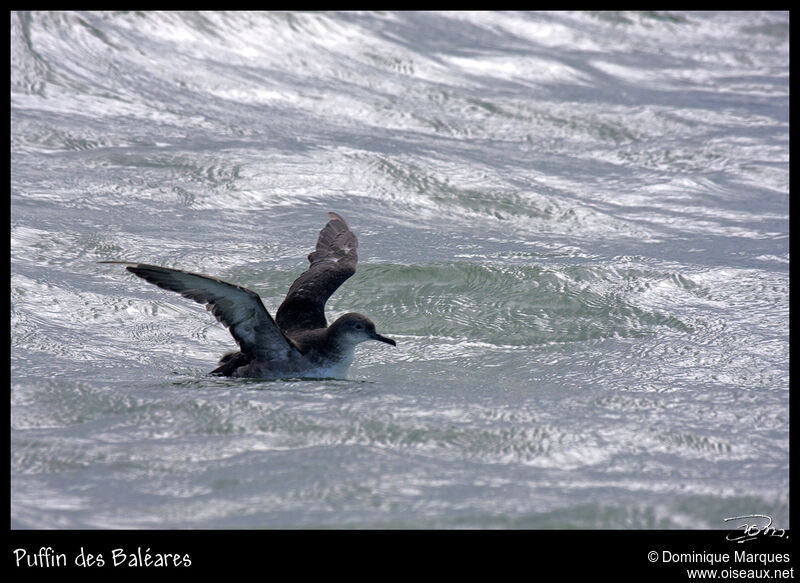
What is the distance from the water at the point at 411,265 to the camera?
16.6 feet

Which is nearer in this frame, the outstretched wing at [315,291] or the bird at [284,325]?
the bird at [284,325]

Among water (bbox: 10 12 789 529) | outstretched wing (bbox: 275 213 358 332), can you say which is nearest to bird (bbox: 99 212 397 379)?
outstretched wing (bbox: 275 213 358 332)

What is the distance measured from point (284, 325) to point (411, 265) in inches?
75.2

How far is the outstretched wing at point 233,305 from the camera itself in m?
5.95

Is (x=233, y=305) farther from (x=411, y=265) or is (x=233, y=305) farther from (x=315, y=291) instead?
(x=411, y=265)

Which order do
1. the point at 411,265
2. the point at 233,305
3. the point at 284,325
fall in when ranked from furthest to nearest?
the point at 411,265
the point at 284,325
the point at 233,305

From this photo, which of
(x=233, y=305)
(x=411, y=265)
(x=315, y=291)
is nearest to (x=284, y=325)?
(x=315, y=291)

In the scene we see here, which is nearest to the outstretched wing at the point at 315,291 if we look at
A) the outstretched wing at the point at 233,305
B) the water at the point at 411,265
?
the water at the point at 411,265

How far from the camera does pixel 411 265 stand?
9.05m

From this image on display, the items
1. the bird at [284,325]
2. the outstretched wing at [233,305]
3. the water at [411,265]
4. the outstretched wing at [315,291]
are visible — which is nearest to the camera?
the water at [411,265]

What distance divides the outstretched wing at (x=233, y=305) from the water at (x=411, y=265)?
0.30 metres

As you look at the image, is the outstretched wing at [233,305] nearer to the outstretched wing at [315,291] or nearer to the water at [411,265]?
the water at [411,265]

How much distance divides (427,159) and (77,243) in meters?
4.54

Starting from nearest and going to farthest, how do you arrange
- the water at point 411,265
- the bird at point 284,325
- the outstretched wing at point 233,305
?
the water at point 411,265 → the outstretched wing at point 233,305 → the bird at point 284,325
